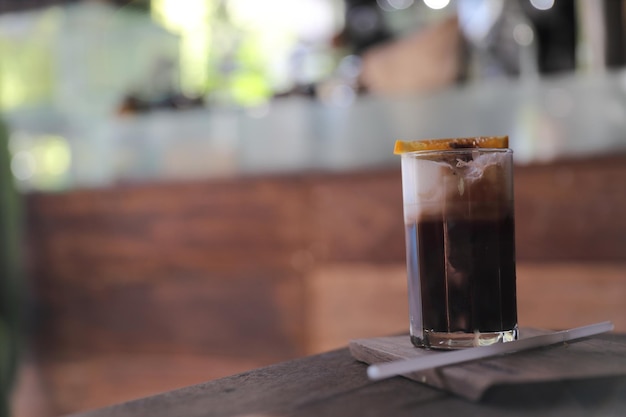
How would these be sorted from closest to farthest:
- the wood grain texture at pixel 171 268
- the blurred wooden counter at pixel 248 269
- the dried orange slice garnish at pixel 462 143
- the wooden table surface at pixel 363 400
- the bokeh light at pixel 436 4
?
the wooden table surface at pixel 363 400
the dried orange slice garnish at pixel 462 143
the blurred wooden counter at pixel 248 269
the wood grain texture at pixel 171 268
the bokeh light at pixel 436 4

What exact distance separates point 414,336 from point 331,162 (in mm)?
1713

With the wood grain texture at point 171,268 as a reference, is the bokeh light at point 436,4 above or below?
above

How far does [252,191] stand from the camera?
2.39 m

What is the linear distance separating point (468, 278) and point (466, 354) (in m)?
0.11

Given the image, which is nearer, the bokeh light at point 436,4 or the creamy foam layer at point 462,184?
the creamy foam layer at point 462,184

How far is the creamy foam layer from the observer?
2.18 ft

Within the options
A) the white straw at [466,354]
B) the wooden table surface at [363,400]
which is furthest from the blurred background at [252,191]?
the wooden table surface at [363,400]

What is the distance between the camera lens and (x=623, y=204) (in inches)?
72.7

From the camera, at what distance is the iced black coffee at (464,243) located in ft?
2.17

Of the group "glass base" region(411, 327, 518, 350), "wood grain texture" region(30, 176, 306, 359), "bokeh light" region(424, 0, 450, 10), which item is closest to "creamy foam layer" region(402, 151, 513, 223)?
"glass base" region(411, 327, 518, 350)

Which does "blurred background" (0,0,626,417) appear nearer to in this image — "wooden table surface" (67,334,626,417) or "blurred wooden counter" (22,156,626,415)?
"blurred wooden counter" (22,156,626,415)

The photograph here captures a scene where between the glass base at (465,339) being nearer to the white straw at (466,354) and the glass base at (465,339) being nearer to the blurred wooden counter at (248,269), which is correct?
the white straw at (466,354)

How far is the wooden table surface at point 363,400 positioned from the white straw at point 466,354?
17 millimetres

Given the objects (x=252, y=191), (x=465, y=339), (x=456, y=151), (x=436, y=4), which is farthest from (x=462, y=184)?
(x=436, y=4)
